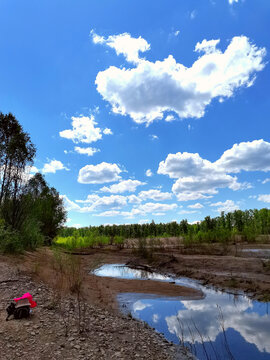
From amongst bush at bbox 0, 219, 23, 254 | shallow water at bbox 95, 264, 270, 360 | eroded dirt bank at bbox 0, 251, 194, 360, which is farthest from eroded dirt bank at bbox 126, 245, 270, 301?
bush at bbox 0, 219, 23, 254

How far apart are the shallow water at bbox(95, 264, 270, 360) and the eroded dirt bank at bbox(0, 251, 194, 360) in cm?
63

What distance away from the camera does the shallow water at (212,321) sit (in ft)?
15.9

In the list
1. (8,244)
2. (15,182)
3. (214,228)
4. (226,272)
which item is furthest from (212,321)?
(214,228)

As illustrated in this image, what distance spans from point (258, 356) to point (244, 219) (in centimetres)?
3719

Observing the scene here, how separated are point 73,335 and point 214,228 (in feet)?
114

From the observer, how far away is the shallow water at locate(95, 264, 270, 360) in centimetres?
484

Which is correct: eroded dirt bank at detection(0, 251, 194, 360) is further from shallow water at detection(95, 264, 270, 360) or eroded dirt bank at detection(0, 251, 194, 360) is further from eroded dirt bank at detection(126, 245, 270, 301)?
eroded dirt bank at detection(126, 245, 270, 301)

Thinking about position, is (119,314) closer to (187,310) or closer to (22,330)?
(187,310)

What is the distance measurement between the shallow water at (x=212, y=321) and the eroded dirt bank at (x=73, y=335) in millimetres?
626

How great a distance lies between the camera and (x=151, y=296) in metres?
9.10

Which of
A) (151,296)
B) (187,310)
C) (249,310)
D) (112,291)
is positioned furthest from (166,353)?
(112,291)

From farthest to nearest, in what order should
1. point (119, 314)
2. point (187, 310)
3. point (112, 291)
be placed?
point (112, 291) < point (187, 310) < point (119, 314)

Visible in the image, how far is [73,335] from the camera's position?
15.7 feet

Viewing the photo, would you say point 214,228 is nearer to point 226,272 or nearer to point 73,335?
point 226,272
